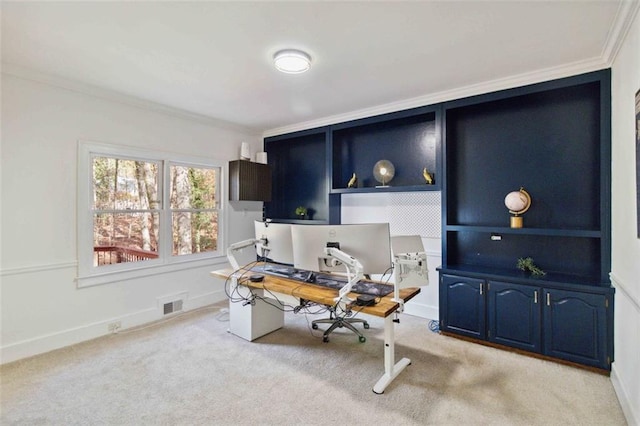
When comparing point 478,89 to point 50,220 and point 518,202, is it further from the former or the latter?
point 50,220

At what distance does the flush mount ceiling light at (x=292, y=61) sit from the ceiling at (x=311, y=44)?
6cm

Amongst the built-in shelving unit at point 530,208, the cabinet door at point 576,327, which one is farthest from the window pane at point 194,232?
the cabinet door at point 576,327

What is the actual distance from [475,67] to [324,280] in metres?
2.25

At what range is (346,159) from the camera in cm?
434

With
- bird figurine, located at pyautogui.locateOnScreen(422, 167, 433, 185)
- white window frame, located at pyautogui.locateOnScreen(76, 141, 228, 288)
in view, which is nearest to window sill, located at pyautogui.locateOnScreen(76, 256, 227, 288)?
white window frame, located at pyautogui.locateOnScreen(76, 141, 228, 288)

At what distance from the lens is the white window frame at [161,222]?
3.06m

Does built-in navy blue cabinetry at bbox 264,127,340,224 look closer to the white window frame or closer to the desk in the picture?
the white window frame

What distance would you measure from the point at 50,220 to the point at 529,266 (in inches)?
177

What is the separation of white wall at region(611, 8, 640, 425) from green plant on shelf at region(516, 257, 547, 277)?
0.52 metres

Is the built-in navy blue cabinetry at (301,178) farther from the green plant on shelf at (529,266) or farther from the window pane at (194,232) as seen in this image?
the green plant on shelf at (529,266)

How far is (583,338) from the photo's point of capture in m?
2.46

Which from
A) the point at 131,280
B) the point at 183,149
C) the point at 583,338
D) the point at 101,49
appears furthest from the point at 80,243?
the point at 583,338

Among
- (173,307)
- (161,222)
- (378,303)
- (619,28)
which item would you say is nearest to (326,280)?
(378,303)

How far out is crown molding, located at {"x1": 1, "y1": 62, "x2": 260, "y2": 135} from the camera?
264 cm
